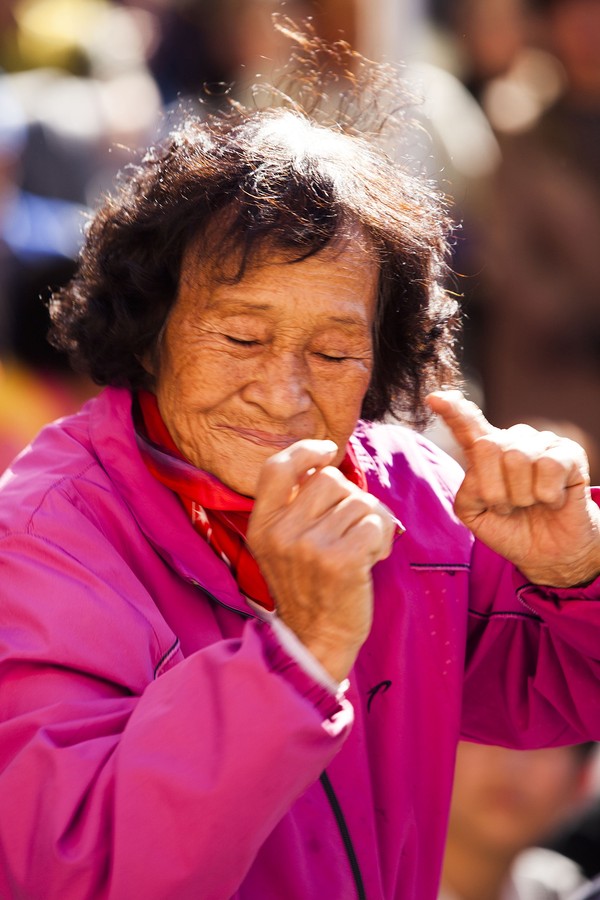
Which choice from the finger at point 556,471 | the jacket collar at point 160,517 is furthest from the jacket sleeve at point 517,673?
the jacket collar at point 160,517

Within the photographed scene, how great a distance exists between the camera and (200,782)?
1498 millimetres

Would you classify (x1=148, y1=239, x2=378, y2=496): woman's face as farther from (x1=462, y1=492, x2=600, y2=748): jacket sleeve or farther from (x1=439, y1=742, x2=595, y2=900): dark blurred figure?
(x1=439, y1=742, x2=595, y2=900): dark blurred figure

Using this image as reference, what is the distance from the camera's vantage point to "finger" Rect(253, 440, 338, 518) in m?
1.67

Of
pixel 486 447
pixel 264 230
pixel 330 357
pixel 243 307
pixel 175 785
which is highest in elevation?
pixel 264 230

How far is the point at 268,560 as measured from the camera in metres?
1.68

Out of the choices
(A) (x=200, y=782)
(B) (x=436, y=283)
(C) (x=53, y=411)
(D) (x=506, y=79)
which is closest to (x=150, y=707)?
(A) (x=200, y=782)

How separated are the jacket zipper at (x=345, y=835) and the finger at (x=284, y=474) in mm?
536

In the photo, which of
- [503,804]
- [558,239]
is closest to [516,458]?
[503,804]

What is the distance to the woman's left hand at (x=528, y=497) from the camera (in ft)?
6.22

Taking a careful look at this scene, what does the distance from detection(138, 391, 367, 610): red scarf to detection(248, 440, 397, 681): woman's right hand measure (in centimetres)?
33

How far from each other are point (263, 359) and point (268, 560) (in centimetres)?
49

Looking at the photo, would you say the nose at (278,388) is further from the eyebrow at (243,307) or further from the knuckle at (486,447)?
the knuckle at (486,447)

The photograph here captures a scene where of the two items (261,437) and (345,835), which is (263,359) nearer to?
(261,437)

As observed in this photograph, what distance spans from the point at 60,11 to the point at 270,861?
392 centimetres
